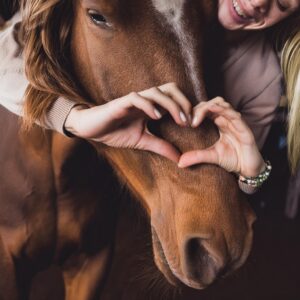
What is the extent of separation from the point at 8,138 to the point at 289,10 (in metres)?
0.40

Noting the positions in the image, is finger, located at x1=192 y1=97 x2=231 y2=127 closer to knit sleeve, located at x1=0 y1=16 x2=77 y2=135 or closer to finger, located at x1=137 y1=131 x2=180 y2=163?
finger, located at x1=137 y1=131 x2=180 y2=163

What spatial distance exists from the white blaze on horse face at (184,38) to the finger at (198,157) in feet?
0.18

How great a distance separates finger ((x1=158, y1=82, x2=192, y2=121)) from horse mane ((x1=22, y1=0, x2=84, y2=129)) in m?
0.14

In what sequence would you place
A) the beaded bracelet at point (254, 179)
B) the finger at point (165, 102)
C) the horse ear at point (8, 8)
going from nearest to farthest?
1. the finger at point (165, 102)
2. the beaded bracelet at point (254, 179)
3. the horse ear at point (8, 8)

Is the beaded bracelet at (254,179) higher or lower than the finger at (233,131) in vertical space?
lower

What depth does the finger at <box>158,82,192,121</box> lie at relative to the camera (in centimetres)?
52

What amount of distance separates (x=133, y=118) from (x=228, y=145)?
0.11m

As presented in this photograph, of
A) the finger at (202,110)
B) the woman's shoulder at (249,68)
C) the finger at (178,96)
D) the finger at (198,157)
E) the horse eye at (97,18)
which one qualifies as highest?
the horse eye at (97,18)

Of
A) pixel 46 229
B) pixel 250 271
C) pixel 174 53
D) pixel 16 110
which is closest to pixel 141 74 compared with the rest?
pixel 174 53

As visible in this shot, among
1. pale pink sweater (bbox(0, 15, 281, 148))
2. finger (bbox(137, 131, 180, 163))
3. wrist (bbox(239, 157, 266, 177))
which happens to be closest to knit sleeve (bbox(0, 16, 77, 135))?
pale pink sweater (bbox(0, 15, 281, 148))

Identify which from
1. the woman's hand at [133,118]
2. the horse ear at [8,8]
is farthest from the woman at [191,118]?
the horse ear at [8,8]

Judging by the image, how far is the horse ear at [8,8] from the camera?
747 millimetres

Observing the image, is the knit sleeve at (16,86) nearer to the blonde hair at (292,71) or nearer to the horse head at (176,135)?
the horse head at (176,135)

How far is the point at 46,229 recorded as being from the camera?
2.54ft
